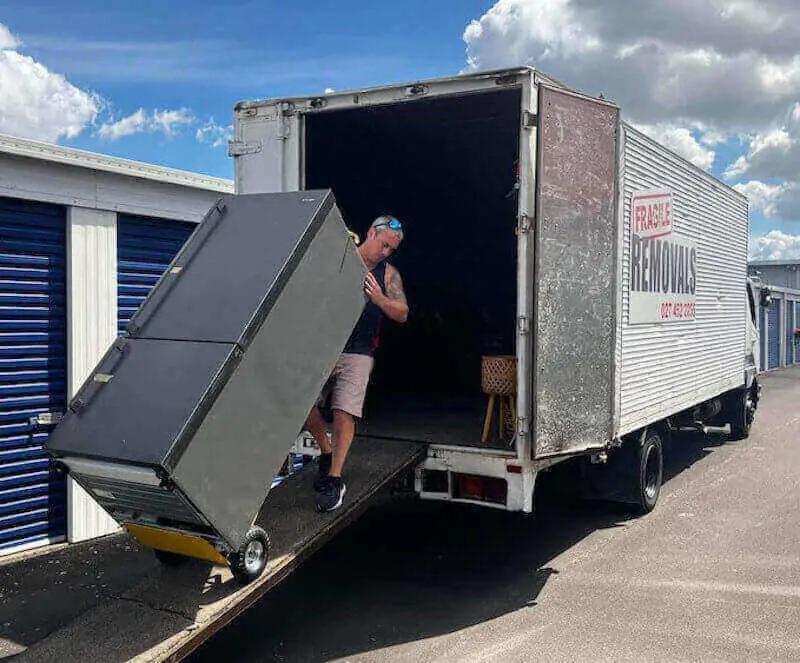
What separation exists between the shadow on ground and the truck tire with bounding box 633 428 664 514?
25 cm

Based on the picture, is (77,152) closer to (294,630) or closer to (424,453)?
(424,453)

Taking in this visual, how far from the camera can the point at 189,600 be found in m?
4.15

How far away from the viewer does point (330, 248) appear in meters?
4.59

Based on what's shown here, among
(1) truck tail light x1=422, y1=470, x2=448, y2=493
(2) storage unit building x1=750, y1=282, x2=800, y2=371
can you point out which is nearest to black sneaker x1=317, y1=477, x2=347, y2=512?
(1) truck tail light x1=422, y1=470, x2=448, y2=493

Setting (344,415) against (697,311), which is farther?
(697,311)

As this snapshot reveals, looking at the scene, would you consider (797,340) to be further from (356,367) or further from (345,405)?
(345,405)

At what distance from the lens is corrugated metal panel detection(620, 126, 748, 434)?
643 cm

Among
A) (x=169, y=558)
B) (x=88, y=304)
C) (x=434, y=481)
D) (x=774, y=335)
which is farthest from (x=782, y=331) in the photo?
(x=169, y=558)

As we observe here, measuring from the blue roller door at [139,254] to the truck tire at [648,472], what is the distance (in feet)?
15.4

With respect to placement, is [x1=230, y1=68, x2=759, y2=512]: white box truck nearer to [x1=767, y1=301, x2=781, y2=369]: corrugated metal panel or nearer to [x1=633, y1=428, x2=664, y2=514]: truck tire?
[x1=633, y1=428, x2=664, y2=514]: truck tire

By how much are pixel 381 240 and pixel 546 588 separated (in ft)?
8.92

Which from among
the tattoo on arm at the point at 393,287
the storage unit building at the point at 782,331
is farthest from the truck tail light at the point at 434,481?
the storage unit building at the point at 782,331

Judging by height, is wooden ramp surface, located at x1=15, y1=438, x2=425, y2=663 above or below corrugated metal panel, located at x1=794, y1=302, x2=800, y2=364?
below

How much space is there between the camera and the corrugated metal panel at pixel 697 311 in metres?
A: 6.43
